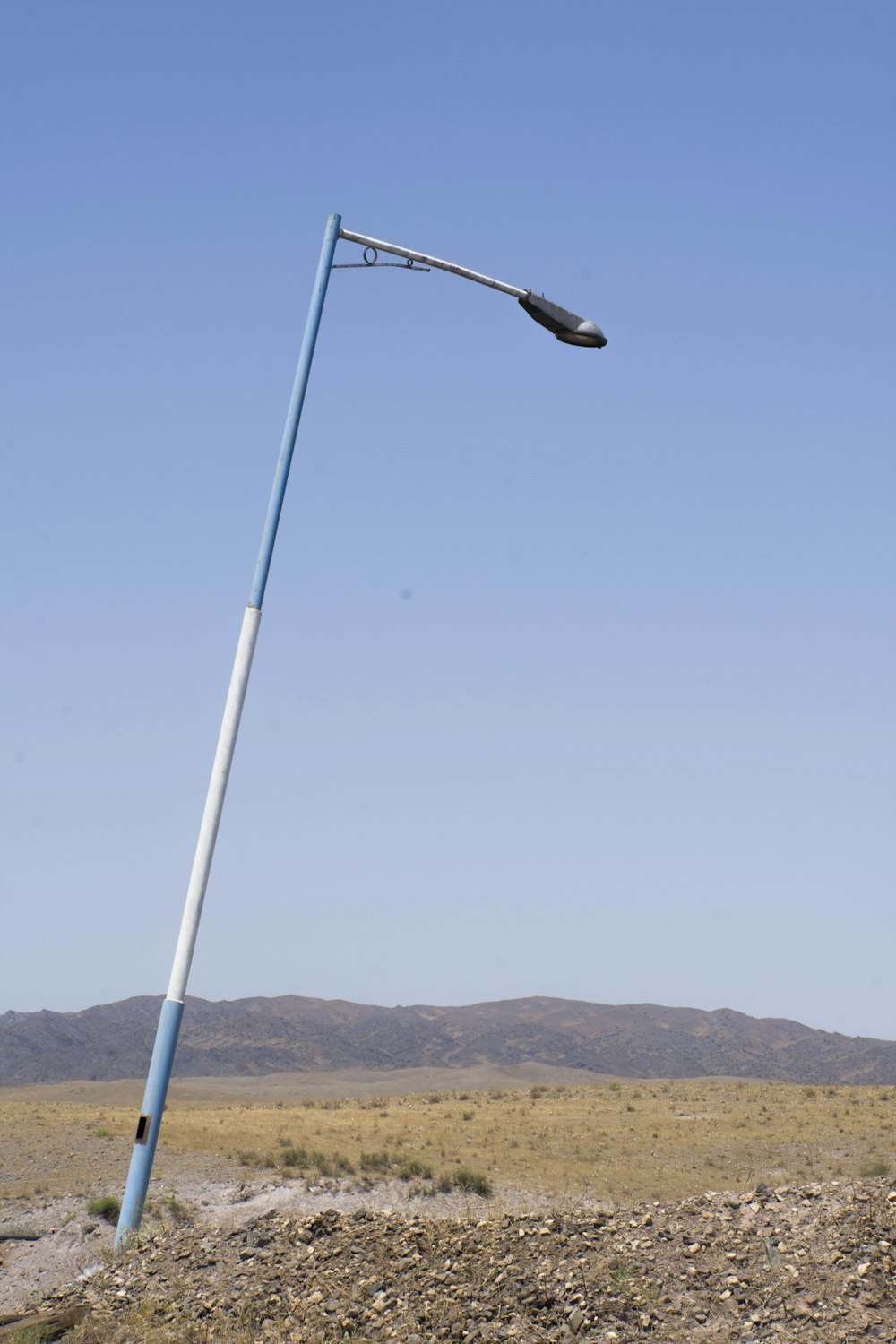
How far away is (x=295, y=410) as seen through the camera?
37.0ft

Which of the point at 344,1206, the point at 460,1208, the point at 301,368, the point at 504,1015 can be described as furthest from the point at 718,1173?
the point at 504,1015

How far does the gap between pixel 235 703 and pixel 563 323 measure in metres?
5.06

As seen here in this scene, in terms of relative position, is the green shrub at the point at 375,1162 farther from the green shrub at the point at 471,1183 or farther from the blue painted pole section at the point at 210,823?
the blue painted pole section at the point at 210,823

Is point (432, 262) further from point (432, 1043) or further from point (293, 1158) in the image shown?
point (432, 1043)

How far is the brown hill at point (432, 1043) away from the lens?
12744 centimetres

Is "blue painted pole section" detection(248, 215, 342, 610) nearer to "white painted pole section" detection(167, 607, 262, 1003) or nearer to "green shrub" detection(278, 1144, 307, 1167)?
"white painted pole section" detection(167, 607, 262, 1003)

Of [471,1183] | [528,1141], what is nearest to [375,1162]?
[471,1183]

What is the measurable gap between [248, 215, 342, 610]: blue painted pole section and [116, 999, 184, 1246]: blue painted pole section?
3.81 metres

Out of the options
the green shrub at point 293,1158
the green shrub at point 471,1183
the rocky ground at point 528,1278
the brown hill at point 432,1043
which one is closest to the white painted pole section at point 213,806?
the rocky ground at point 528,1278

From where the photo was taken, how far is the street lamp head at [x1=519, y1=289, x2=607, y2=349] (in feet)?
39.3

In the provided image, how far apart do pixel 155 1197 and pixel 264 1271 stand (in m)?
10.1

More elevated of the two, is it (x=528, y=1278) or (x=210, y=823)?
(x=210, y=823)

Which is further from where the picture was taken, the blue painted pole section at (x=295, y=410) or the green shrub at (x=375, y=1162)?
the green shrub at (x=375, y=1162)

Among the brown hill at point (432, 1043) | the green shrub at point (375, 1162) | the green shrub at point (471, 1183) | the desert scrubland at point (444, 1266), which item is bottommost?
the brown hill at point (432, 1043)
